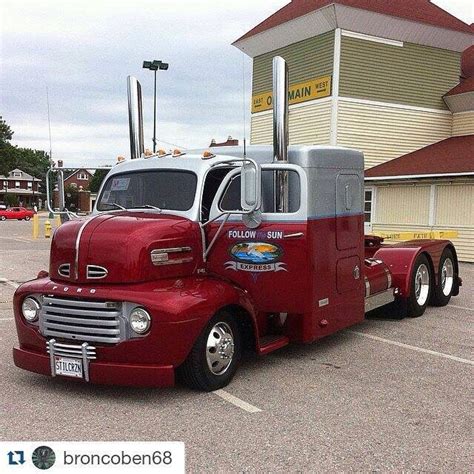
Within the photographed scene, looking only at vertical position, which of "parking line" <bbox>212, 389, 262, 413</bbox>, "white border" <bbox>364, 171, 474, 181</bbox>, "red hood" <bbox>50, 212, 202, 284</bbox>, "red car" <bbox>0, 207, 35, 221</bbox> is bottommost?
"red car" <bbox>0, 207, 35, 221</bbox>

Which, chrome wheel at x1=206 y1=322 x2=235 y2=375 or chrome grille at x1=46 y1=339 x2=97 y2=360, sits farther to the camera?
chrome wheel at x1=206 y1=322 x2=235 y2=375

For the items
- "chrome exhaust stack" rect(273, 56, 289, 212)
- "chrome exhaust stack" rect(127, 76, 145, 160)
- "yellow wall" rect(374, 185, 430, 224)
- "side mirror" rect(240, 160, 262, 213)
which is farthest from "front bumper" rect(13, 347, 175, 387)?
"yellow wall" rect(374, 185, 430, 224)

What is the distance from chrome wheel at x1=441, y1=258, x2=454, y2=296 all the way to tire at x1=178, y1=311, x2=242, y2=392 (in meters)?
5.60

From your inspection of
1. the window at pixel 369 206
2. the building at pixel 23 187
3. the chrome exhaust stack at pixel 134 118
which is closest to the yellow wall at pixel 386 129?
the window at pixel 369 206

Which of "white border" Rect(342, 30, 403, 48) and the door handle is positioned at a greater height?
"white border" Rect(342, 30, 403, 48)

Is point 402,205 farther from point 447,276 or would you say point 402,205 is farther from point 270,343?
point 270,343

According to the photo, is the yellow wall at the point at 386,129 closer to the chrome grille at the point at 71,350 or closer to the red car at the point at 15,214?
the chrome grille at the point at 71,350

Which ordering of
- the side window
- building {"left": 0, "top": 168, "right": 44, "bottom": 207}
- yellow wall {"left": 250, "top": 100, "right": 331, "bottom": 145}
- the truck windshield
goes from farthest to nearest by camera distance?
building {"left": 0, "top": 168, "right": 44, "bottom": 207}
yellow wall {"left": 250, "top": 100, "right": 331, "bottom": 145}
the side window
the truck windshield

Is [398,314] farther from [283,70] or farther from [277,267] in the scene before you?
[283,70]

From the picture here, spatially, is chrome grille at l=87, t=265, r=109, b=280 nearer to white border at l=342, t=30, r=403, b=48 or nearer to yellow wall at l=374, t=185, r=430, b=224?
yellow wall at l=374, t=185, r=430, b=224

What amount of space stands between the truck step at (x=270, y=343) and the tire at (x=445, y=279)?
4.52m

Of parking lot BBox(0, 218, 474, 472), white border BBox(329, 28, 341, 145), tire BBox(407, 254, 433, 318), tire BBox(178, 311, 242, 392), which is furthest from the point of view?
white border BBox(329, 28, 341, 145)

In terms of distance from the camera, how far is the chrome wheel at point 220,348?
5.43 metres

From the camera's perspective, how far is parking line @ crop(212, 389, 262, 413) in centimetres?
507
